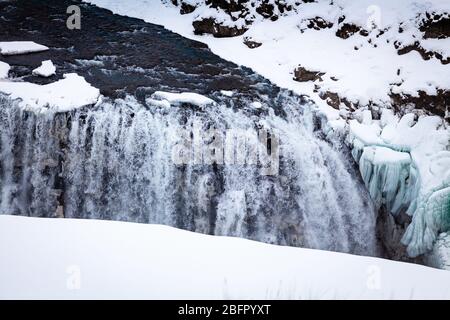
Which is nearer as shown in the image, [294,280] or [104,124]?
[294,280]

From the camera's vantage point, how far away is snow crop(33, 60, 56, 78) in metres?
4.33

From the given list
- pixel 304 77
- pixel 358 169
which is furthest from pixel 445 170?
pixel 304 77

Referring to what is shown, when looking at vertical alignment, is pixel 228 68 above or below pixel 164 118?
above

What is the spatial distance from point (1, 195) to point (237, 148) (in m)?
2.01

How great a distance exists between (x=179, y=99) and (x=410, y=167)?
197 cm

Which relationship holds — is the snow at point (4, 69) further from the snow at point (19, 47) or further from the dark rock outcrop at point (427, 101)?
the dark rock outcrop at point (427, 101)

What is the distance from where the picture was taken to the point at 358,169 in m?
4.07

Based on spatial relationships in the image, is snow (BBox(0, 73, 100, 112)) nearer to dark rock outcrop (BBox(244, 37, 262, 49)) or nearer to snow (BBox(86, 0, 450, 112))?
snow (BBox(86, 0, 450, 112))

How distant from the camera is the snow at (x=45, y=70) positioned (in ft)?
14.2

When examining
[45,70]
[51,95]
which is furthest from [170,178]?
[45,70]

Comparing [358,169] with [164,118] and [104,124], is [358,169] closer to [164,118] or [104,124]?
[164,118]

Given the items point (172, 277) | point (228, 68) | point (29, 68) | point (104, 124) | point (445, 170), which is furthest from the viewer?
point (228, 68)

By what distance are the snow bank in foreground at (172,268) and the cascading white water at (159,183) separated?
44.5 inches

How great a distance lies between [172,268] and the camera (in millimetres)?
2488
